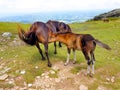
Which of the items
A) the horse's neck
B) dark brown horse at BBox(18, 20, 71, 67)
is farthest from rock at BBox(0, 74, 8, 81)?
the horse's neck

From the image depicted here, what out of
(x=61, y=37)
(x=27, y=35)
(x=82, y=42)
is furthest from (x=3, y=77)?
(x=82, y=42)

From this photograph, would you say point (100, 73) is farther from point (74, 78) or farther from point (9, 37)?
point (9, 37)

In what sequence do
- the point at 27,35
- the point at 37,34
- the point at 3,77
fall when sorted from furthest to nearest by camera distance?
the point at 27,35, the point at 37,34, the point at 3,77

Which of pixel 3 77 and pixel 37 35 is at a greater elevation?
pixel 37 35

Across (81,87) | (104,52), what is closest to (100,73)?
(81,87)

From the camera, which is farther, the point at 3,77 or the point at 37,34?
the point at 37,34

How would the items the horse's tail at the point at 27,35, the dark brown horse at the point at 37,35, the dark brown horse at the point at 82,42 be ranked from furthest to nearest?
the horse's tail at the point at 27,35 → the dark brown horse at the point at 37,35 → the dark brown horse at the point at 82,42

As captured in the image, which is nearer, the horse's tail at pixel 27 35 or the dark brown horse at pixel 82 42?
the dark brown horse at pixel 82 42

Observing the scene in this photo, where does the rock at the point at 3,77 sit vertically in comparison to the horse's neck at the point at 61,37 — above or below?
below

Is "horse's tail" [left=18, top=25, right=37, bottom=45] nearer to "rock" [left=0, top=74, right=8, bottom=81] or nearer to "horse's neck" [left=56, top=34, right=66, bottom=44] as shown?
"horse's neck" [left=56, top=34, right=66, bottom=44]

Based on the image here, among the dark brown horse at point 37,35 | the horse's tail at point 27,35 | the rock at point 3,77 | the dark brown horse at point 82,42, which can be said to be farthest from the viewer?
the horse's tail at point 27,35

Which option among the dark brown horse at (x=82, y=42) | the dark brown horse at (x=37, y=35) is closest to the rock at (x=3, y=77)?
the dark brown horse at (x=37, y=35)

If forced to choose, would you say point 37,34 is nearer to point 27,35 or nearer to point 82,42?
point 27,35

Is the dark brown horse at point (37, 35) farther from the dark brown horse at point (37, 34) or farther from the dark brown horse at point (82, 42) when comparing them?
the dark brown horse at point (82, 42)
